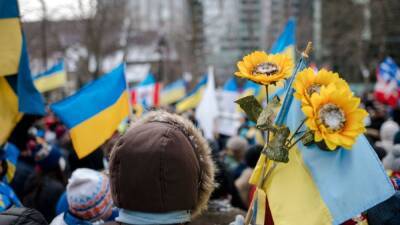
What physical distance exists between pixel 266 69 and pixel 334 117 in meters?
0.49

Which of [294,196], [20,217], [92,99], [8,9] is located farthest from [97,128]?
[294,196]

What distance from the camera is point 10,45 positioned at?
13.9 feet

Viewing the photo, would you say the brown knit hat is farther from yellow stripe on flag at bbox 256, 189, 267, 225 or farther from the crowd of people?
yellow stripe on flag at bbox 256, 189, 267, 225

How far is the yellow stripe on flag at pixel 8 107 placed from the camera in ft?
13.6

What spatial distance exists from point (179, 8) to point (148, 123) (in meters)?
36.9

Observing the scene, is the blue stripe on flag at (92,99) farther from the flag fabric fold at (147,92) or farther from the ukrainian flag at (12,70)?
the flag fabric fold at (147,92)

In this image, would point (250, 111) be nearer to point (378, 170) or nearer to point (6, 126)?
point (378, 170)

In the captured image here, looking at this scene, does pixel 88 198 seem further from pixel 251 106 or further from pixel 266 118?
pixel 266 118

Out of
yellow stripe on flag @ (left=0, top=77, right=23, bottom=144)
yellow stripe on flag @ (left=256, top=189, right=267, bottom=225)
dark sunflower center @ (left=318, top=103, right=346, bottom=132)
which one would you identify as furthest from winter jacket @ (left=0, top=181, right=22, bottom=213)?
dark sunflower center @ (left=318, top=103, right=346, bottom=132)

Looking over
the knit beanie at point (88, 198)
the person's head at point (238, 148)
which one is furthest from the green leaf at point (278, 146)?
the person's head at point (238, 148)

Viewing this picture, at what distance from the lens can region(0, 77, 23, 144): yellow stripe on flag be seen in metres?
4.15

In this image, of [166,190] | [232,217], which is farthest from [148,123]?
[232,217]

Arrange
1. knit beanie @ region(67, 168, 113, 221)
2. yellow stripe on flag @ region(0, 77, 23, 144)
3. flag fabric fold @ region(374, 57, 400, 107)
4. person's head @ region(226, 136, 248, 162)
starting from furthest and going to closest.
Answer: flag fabric fold @ region(374, 57, 400, 107) < person's head @ region(226, 136, 248, 162) < yellow stripe on flag @ region(0, 77, 23, 144) < knit beanie @ region(67, 168, 113, 221)

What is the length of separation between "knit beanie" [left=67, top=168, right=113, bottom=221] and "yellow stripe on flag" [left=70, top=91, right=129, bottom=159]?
1.29 meters
